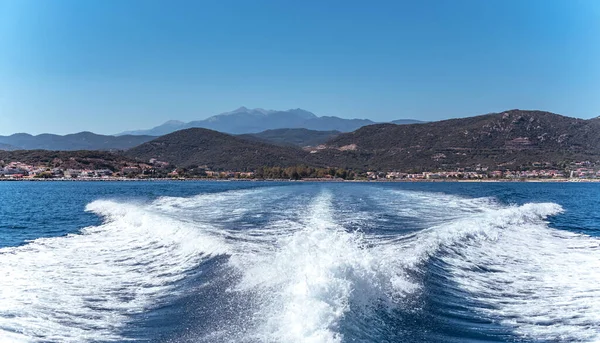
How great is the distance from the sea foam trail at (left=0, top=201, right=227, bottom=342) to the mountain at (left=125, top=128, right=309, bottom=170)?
106 meters

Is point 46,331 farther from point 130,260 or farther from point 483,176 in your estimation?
point 483,176

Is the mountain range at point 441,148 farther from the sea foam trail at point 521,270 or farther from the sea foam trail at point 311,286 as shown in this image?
the sea foam trail at point 311,286

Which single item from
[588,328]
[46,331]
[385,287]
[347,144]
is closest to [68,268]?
[46,331]

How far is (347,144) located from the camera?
494 feet

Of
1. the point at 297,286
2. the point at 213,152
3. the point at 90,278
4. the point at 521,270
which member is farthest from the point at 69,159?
the point at 297,286

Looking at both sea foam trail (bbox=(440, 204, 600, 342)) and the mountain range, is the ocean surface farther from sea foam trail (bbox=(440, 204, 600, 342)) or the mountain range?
the mountain range

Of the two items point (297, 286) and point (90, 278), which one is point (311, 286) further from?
point (90, 278)

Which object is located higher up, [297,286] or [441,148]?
[441,148]

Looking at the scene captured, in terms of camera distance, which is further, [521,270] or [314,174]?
[314,174]

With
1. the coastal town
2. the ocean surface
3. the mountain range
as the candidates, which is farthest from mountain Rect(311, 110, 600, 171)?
the ocean surface

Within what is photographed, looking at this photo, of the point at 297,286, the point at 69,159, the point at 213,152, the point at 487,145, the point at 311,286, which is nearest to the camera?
the point at 311,286

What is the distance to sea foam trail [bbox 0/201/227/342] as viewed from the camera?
7762 mm

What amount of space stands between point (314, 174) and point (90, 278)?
92043 mm

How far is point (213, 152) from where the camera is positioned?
141 m
